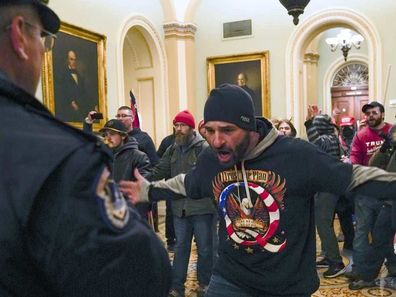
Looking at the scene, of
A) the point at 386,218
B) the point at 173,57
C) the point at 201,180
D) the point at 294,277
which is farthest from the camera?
the point at 173,57

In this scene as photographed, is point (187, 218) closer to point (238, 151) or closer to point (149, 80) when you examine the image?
point (238, 151)

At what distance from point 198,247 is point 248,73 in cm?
645

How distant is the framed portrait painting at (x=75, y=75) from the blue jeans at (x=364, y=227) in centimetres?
431

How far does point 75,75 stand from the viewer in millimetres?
7445

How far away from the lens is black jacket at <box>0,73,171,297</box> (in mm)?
832

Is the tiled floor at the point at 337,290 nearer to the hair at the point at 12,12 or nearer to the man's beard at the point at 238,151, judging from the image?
the man's beard at the point at 238,151

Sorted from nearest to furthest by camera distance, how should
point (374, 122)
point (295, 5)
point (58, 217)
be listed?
point (58, 217)
point (374, 122)
point (295, 5)

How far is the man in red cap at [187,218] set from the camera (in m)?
4.43

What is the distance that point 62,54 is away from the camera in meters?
7.17

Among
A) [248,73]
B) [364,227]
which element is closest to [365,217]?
[364,227]

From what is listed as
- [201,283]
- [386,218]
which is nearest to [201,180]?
[201,283]

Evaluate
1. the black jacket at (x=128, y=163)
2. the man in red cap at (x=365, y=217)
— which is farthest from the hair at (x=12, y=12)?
the man in red cap at (x=365, y=217)

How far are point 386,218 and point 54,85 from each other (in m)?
4.81

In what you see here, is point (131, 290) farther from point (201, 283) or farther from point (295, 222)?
point (201, 283)
